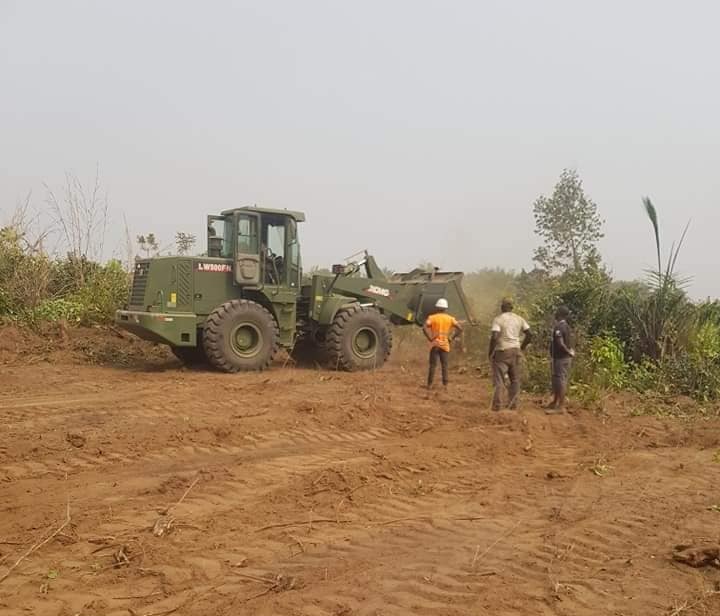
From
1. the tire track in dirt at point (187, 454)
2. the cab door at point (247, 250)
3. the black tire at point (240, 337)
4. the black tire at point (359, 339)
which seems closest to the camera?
the tire track in dirt at point (187, 454)

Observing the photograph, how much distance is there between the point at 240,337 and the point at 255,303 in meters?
0.64

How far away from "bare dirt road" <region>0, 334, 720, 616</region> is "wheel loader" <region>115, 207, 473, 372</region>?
1927mm

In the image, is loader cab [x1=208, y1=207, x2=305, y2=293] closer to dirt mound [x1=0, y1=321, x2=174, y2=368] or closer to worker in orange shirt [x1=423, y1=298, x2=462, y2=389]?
dirt mound [x1=0, y1=321, x2=174, y2=368]

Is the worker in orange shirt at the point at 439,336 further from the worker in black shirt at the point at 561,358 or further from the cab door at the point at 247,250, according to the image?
the cab door at the point at 247,250

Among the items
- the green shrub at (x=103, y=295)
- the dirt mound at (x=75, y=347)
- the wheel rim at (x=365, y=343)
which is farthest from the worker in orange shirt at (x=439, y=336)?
the green shrub at (x=103, y=295)

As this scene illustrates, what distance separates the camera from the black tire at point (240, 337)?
467 inches

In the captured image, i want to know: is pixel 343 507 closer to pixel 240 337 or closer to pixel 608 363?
pixel 240 337

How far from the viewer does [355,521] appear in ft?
17.9

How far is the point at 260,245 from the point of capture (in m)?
12.7

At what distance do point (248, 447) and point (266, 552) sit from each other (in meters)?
2.89

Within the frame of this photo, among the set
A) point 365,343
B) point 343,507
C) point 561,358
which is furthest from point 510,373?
point 343,507

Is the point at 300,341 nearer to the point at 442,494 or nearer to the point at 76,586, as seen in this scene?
the point at 442,494

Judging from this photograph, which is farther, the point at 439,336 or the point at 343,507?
the point at 439,336

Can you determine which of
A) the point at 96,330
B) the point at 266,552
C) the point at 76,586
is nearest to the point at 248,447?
the point at 266,552
